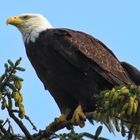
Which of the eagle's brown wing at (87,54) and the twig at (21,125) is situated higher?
the eagle's brown wing at (87,54)

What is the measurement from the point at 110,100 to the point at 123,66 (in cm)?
344

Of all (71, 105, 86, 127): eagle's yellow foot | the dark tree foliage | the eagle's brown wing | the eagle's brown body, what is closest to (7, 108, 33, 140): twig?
the dark tree foliage

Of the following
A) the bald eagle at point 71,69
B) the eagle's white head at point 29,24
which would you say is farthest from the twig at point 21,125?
the eagle's white head at point 29,24

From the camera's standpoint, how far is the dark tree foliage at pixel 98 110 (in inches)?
164

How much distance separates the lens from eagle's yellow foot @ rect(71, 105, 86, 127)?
5942 millimetres

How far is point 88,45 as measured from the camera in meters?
7.23

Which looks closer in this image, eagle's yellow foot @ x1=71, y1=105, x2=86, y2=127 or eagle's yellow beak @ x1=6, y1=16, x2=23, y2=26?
eagle's yellow foot @ x1=71, y1=105, x2=86, y2=127

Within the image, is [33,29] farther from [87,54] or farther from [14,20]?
[87,54]

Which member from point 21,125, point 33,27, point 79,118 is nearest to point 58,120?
point 79,118

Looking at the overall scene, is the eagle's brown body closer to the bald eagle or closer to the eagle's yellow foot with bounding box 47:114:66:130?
the bald eagle

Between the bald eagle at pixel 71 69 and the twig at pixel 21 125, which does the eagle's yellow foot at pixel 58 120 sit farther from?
the twig at pixel 21 125

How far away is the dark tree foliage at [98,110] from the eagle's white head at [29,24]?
108 inches

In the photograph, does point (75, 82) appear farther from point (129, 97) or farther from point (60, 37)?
point (129, 97)

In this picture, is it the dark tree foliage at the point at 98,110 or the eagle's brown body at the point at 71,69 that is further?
the eagle's brown body at the point at 71,69
